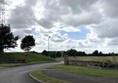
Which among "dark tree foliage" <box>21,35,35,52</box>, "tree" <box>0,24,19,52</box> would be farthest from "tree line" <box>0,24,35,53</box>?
"dark tree foliage" <box>21,35,35,52</box>

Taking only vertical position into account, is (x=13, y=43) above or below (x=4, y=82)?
above

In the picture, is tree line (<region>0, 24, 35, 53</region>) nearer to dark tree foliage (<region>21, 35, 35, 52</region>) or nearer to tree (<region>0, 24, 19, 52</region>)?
tree (<region>0, 24, 19, 52</region>)

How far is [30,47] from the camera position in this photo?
101 meters

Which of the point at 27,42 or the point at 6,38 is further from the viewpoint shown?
the point at 27,42

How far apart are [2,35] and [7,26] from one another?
340 cm

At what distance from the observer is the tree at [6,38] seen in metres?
81.8

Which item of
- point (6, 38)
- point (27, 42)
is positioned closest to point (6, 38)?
point (6, 38)

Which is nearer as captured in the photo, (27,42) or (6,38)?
(6,38)

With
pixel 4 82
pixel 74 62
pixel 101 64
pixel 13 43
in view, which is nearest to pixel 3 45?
pixel 13 43

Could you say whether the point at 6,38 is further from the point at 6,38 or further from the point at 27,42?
the point at 27,42

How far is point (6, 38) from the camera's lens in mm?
81750

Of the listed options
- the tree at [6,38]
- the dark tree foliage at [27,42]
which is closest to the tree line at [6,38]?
the tree at [6,38]

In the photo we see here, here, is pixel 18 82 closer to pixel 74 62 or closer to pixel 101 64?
pixel 101 64

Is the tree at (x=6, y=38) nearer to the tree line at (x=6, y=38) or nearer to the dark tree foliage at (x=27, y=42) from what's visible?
the tree line at (x=6, y=38)
